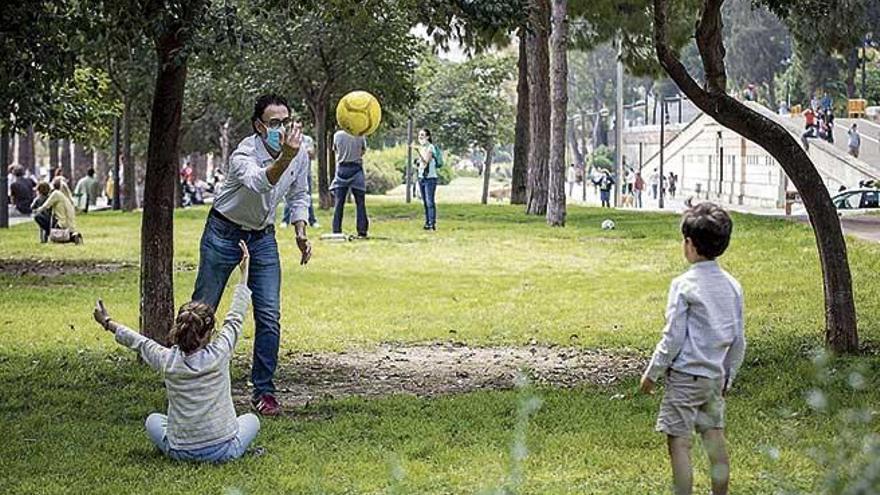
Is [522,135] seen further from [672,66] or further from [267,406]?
[267,406]

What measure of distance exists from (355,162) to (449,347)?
1100 cm

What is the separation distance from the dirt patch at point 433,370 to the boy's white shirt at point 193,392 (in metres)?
1.70

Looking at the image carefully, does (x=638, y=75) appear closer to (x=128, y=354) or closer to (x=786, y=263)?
(x=786, y=263)

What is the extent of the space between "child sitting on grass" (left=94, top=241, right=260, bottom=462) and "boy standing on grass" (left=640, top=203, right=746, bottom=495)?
237 centimetres

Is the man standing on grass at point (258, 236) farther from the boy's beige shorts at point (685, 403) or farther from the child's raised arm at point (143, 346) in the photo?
the boy's beige shorts at point (685, 403)

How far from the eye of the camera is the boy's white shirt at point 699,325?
5.88 metres

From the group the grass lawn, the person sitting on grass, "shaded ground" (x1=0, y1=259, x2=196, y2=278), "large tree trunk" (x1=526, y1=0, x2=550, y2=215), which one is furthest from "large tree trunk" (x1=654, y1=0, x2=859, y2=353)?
"large tree trunk" (x1=526, y1=0, x2=550, y2=215)

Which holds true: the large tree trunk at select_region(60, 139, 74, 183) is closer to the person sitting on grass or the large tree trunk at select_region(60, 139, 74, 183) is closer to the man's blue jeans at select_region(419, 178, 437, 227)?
the person sitting on grass

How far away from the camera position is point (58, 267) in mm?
19516

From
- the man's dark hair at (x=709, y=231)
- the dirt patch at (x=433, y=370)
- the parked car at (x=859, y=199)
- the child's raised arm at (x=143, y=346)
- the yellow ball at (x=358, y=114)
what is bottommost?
the dirt patch at (x=433, y=370)

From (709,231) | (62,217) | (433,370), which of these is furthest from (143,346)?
(62,217)

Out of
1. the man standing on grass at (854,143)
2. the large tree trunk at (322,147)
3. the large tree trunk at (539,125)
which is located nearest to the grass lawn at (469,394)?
the large tree trunk at (539,125)

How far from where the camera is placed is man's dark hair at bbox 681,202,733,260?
5.90 meters

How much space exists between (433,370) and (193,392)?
3.59 metres
